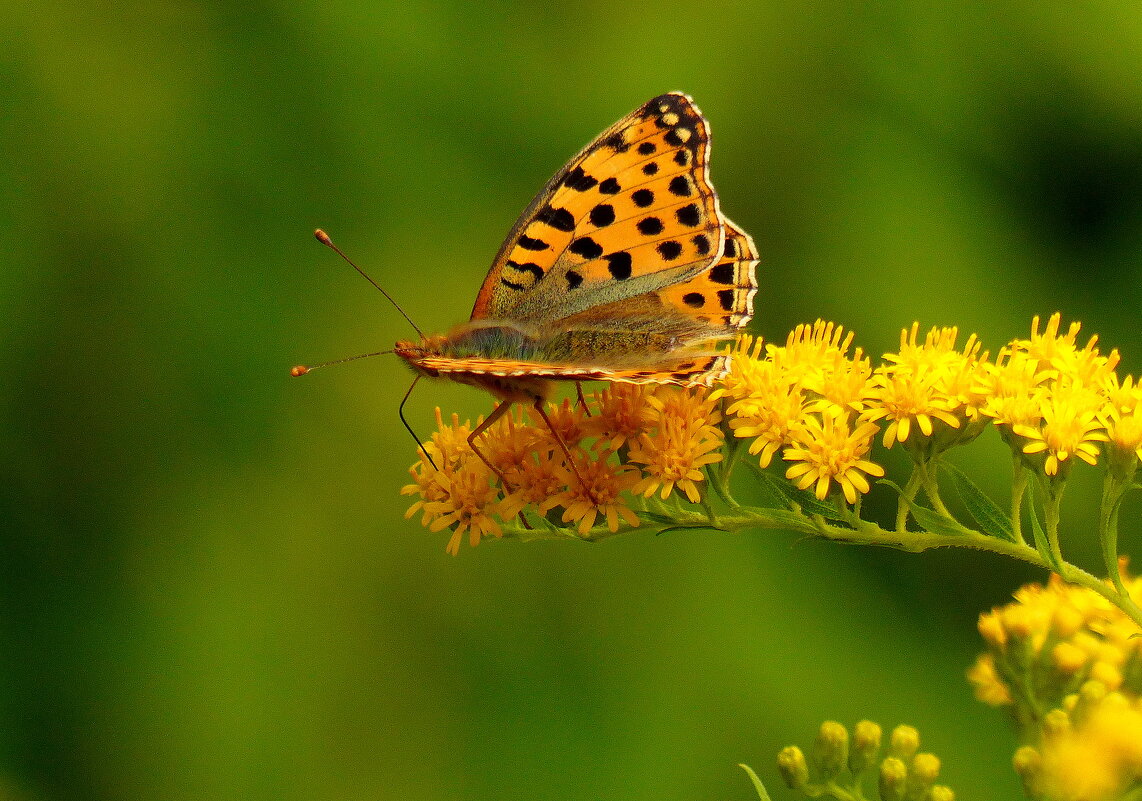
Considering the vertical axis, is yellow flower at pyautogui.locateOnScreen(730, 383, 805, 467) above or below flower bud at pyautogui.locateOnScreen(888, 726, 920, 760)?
above

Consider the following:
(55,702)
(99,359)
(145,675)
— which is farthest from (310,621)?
(99,359)

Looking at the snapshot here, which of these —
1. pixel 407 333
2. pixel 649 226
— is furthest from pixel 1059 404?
pixel 407 333

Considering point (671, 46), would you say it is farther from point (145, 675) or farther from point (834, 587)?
point (145, 675)

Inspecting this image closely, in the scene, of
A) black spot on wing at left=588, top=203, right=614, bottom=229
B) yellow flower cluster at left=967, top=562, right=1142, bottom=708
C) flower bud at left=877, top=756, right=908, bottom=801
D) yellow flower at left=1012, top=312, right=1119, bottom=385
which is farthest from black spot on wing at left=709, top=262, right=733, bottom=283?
flower bud at left=877, top=756, right=908, bottom=801

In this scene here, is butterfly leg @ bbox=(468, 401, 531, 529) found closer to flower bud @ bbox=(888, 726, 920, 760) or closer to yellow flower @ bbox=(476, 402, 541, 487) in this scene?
yellow flower @ bbox=(476, 402, 541, 487)

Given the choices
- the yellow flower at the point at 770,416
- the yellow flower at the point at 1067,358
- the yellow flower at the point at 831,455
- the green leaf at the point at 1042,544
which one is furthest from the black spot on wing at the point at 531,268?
the green leaf at the point at 1042,544

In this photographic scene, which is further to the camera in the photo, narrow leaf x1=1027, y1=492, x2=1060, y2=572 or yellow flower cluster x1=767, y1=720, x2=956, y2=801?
yellow flower cluster x1=767, y1=720, x2=956, y2=801

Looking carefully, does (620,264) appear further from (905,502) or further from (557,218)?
(905,502)
